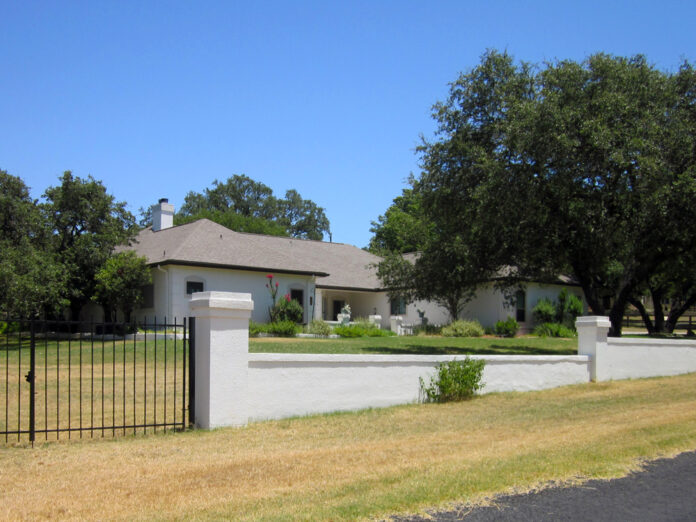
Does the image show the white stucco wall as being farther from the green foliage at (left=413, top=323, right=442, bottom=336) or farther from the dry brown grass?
the green foliage at (left=413, top=323, right=442, bottom=336)

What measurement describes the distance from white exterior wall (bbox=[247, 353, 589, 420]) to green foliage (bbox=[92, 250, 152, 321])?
16.9 meters

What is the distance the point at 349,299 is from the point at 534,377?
77.7 feet

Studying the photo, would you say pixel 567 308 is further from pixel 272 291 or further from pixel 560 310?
pixel 272 291

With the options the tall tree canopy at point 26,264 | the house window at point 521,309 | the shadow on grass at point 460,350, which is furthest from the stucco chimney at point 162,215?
the house window at point 521,309

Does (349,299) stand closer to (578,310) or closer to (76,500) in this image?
(578,310)

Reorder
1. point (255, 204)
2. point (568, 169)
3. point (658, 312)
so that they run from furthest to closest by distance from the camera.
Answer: point (255, 204), point (658, 312), point (568, 169)

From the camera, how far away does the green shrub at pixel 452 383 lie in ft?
36.2

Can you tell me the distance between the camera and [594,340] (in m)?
13.8

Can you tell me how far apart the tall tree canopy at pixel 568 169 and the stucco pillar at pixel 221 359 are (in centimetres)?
988

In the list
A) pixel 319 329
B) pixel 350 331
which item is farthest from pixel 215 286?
pixel 350 331

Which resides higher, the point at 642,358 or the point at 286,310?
the point at 286,310

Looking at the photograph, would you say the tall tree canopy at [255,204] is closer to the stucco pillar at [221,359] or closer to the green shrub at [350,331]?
the green shrub at [350,331]

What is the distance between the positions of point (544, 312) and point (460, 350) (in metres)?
13.9

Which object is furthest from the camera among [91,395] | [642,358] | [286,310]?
[286,310]
